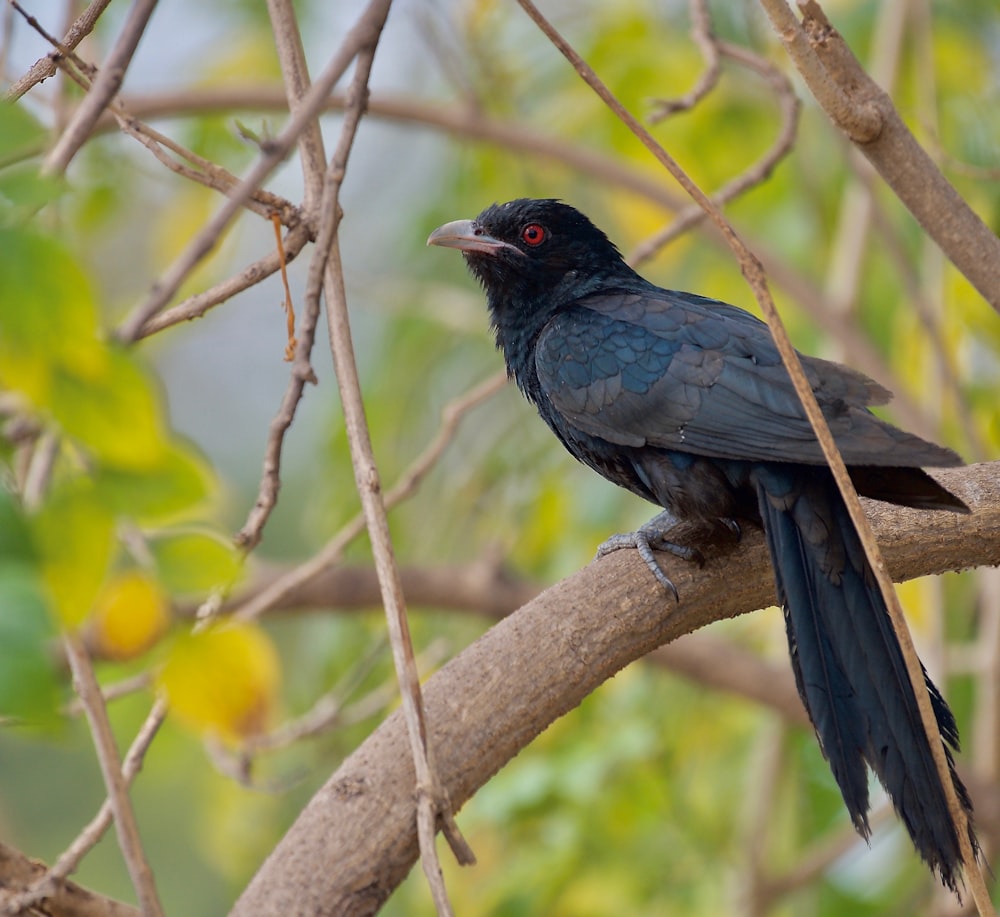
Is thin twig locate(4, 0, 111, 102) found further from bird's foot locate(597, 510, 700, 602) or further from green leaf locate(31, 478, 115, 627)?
bird's foot locate(597, 510, 700, 602)

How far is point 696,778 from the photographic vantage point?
6043mm

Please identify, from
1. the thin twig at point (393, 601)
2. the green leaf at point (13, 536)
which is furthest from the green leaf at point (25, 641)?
the thin twig at point (393, 601)

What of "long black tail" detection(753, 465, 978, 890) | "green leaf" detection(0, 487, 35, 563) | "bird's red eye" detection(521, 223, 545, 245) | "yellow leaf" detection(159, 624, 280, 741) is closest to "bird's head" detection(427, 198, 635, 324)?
"bird's red eye" detection(521, 223, 545, 245)

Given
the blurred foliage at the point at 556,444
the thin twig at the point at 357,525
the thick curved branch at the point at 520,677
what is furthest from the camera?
the blurred foliage at the point at 556,444

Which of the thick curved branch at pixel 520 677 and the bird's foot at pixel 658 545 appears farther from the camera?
the bird's foot at pixel 658 545

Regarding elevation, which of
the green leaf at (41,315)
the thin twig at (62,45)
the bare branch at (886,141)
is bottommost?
the green leaf at (41,315)

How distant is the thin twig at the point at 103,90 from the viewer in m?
1.53

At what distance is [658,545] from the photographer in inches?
112

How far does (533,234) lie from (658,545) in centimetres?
150

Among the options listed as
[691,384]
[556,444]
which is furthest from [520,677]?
[556,444]

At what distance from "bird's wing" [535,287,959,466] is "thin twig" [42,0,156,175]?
62.1 inches

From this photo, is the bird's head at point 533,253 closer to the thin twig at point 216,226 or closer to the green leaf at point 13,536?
the thin twig at point 216,226

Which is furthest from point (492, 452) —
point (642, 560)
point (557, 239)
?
point (642, 560)

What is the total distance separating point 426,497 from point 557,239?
2490 millimetres
